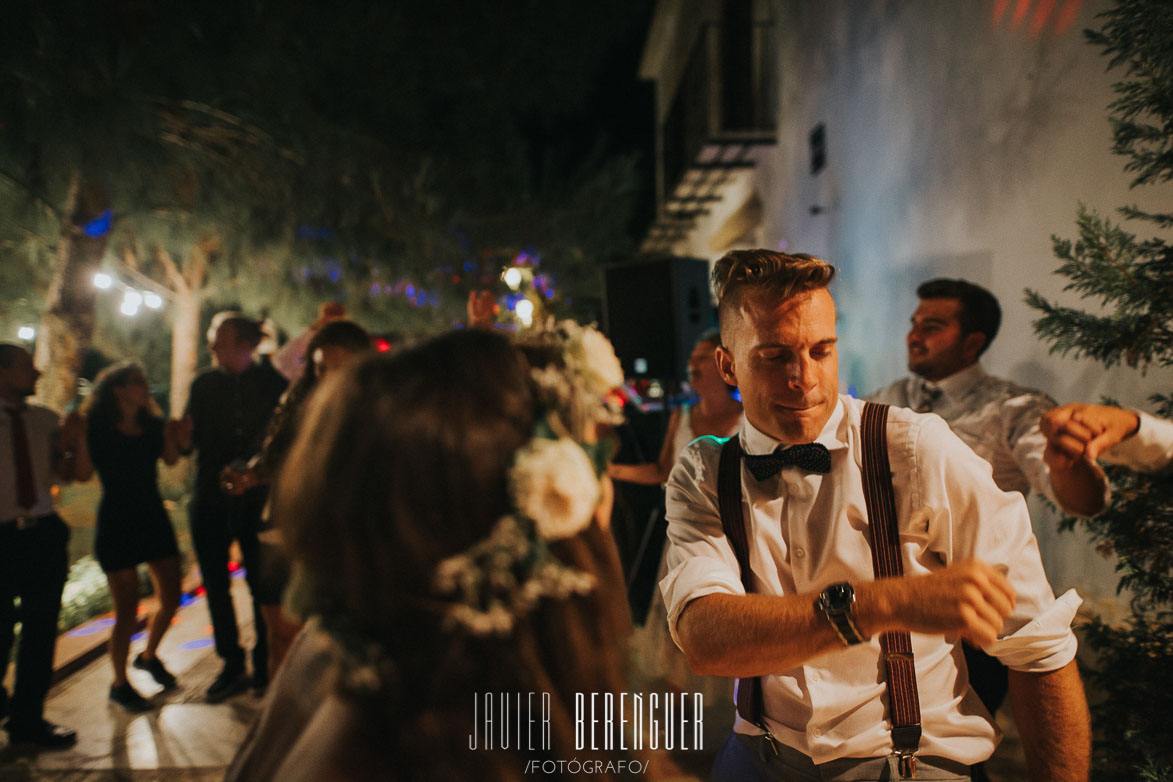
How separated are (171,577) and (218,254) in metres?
5.41

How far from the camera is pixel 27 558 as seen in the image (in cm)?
357

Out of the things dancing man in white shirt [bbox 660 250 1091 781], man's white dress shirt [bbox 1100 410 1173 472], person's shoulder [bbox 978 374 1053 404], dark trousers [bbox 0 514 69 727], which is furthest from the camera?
dark trousers [bbox 0 514 69 727]

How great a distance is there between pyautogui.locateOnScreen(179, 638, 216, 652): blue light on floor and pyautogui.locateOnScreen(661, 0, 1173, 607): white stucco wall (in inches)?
218

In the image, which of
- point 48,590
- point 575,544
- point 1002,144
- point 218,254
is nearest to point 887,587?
point 575,544

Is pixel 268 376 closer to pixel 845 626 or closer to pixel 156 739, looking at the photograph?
pixel 156 739

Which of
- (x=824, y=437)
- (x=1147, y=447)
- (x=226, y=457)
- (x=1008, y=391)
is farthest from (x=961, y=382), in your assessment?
(x=226, y=457)

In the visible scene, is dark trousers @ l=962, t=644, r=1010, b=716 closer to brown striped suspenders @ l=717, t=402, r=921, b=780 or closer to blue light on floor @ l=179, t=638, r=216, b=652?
brown striped suspenders @ l=717, t=402, r=921, b=780

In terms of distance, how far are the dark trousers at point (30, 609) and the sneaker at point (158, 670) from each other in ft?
2.27

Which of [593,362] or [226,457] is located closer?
[593,362]

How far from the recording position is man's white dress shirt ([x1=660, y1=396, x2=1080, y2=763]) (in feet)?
4.30

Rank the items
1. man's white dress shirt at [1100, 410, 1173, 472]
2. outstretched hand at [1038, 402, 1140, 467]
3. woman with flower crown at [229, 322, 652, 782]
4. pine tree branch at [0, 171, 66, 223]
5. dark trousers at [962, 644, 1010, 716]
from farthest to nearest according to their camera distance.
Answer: pine tree branch at [0, 171, 66, 223] < dark trousers at [962, 644, 1010, 716] < man's white dress shirt at [1100, 410, 1173, 472] < outstretched hand at [1038, 402, 1140, 467] < woman with flower crown at [229, 322, 652, 782]

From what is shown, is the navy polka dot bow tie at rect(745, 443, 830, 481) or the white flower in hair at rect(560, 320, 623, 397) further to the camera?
the navy polka dot bow tie at rect(745, 443, 830, 481)

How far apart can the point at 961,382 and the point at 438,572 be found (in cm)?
261

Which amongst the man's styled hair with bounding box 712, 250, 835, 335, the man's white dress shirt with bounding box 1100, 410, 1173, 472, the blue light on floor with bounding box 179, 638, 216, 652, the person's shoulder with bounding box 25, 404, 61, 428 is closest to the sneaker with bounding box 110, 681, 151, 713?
the blue light on floor with bounding box 179, 638, 216, 652
